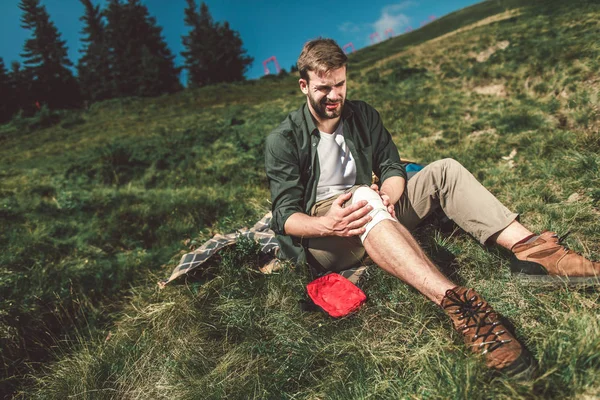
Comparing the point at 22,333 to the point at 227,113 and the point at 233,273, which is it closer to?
the point at 233,273

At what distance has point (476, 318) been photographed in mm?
1474

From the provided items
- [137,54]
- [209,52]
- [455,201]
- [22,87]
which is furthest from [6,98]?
[455,201]

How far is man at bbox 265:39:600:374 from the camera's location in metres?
1.71

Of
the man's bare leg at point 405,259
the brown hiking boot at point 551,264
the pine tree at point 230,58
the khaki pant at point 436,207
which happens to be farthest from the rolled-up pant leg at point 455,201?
the pine tree at point 230,58

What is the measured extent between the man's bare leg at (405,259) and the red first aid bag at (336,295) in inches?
14.4


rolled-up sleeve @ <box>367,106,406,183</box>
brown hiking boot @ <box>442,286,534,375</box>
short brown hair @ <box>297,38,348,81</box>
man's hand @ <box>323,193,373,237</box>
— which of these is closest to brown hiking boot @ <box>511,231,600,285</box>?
brown hiking boot @ <box>442,286,534,375</box>

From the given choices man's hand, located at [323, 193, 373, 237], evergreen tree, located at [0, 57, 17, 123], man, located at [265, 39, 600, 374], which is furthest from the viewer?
evergreen tree, located at [0, 57, 17, 123]

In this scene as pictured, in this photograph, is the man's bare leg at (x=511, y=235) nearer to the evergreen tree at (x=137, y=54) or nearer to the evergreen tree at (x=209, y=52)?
the evergreen tree at (x=137, y=54)

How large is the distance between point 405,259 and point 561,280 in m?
0.83

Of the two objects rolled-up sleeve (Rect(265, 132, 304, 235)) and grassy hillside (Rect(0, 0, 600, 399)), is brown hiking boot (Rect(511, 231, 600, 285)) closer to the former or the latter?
grassy hillside (Rect(0, 0, 600, 399))

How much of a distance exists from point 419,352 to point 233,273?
158cm

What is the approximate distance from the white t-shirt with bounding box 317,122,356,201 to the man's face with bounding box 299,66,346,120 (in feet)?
0.61

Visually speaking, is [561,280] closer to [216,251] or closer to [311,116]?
[311,116]

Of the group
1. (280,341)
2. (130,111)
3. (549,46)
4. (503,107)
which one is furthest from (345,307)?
(130,111)
